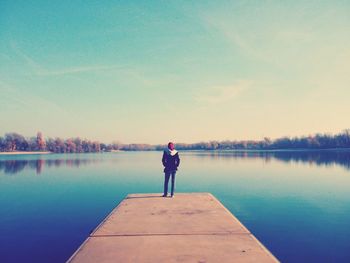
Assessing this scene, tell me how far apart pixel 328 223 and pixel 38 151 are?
157m

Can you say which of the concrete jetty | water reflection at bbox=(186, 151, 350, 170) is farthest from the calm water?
water reflection at bbox=(186, 151, 350, 170)

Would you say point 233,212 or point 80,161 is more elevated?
point 233,212

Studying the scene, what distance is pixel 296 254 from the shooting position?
8961mm

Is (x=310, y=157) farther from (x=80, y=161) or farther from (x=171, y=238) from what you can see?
(x=171, y=238)

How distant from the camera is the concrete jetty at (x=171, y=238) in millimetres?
5488

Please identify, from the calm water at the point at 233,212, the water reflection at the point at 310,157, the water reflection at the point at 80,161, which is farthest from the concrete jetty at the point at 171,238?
the water reflection at the point at 310,157

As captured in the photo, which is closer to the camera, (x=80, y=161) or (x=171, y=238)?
(x=171, y=238)

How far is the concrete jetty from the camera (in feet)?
18.0

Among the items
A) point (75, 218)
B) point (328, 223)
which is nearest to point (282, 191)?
point (328, 223)

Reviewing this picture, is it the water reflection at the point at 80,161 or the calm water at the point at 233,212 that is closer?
the calm water at the point at 233,212

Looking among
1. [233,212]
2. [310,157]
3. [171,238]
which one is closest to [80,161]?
[310,157]

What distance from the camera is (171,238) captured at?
6.60 metres

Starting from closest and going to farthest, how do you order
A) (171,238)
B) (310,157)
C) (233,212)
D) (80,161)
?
(171,238) < (233,212) < (80,161) < (310,157)

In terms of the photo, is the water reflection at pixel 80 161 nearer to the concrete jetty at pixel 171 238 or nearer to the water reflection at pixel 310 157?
the water reflection at pixel 310 157
